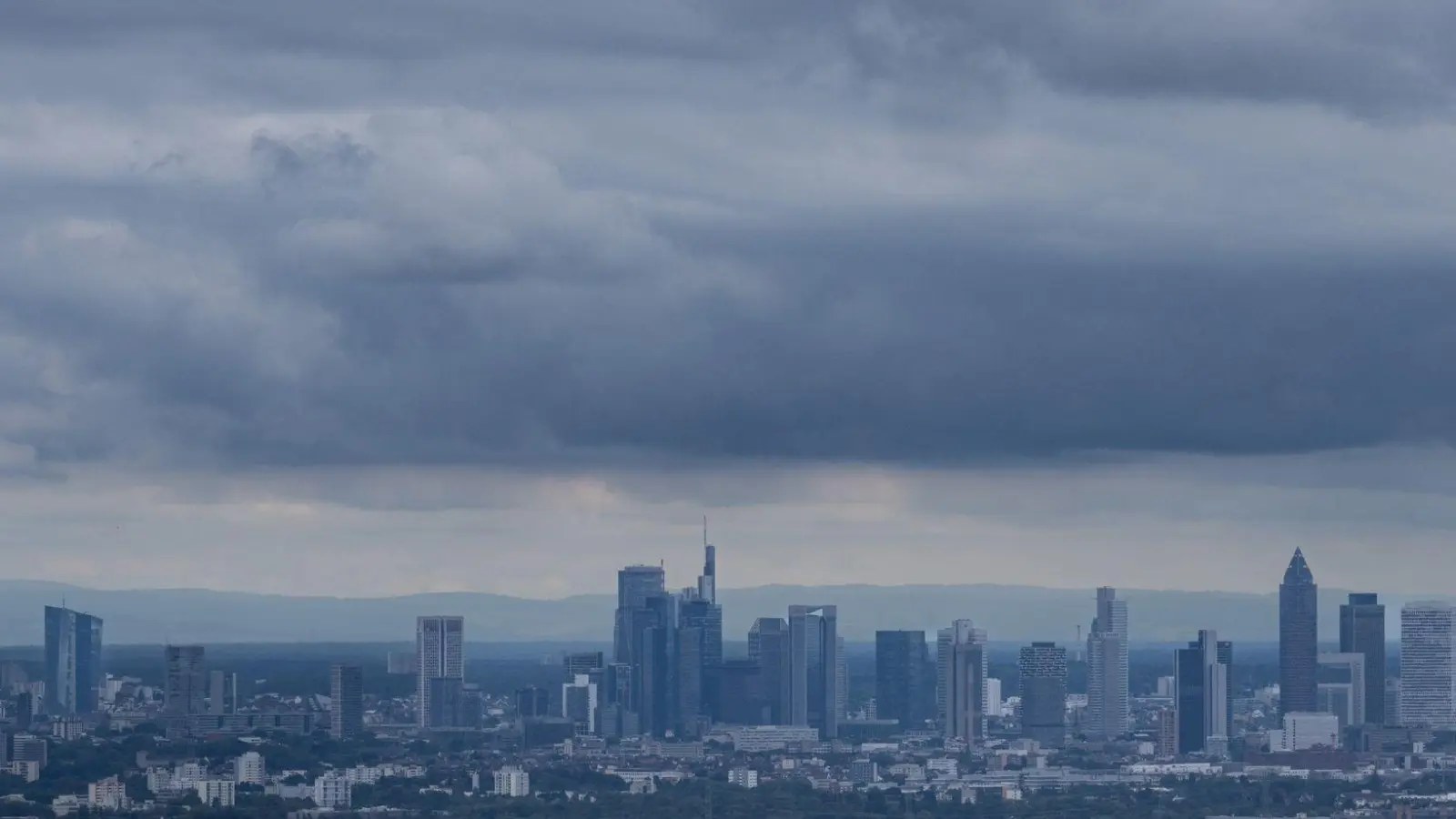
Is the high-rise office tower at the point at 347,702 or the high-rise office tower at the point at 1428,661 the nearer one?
the high-rise office tower at the point at 347,702

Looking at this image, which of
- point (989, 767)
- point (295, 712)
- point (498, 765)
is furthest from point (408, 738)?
point (989, 767)

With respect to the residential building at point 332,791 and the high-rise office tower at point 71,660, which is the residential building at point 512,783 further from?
the high-rise office tower at point 71,660

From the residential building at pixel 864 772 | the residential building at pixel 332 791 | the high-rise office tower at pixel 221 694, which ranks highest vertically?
the high-rise office tower at pixel 221 694

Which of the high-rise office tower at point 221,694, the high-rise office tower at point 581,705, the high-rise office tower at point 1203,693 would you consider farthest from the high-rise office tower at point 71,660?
the high-rise office tower at point 1203,693

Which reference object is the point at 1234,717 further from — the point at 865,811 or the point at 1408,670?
the point at 865,811

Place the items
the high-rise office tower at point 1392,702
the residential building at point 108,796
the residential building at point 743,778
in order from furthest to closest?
the high-rise office tower at point 1392,702 → the residential building at point 743,778 → the residential building at point 108,796

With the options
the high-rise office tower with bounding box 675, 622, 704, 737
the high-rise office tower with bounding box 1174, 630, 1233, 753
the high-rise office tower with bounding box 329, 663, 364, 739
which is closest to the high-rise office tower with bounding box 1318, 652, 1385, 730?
the high-rise office tower with bounding box 1174, 630, 1233, 753
